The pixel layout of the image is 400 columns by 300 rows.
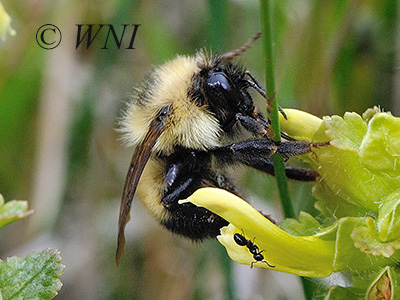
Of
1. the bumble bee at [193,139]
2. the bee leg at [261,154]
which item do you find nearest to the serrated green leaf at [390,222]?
the bee leg at [261,154]

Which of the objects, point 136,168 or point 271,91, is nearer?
point 271,91

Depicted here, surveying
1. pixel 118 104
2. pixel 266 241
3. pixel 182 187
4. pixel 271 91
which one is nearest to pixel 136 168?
pixel 182 187

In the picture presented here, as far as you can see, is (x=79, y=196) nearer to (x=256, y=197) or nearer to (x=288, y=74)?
(x=256, y=197)

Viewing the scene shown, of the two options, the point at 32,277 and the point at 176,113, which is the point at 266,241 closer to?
the point at 32,277

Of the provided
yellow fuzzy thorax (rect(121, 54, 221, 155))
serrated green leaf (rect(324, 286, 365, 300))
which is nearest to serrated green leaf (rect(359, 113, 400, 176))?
serrated green leaf (rect(324, 286, 365, 300))

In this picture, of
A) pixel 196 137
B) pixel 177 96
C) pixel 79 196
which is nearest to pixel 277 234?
pixel 196 137

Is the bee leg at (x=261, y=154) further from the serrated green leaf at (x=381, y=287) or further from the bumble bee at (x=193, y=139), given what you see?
the serrated green leaf at (x=381, y=287)

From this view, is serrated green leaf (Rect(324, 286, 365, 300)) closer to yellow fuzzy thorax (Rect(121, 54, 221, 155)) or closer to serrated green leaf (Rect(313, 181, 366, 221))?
serrated green leaf (Rect(313, 181, 366, 221))
